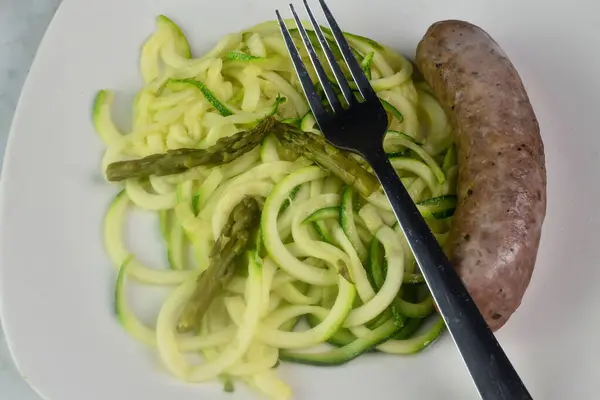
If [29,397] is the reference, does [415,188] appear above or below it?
above

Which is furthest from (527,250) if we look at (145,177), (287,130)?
(145,177)

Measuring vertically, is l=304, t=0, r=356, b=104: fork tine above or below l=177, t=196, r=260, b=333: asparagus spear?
above

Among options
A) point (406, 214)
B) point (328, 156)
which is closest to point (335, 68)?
point (328, 156)

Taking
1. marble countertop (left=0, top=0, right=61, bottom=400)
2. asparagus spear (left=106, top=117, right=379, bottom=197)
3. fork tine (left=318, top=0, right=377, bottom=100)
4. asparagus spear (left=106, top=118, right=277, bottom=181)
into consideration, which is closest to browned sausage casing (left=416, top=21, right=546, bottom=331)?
fork tine (left=318, top=0, right=377, bottom=100)

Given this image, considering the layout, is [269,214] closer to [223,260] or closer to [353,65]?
[223,260]

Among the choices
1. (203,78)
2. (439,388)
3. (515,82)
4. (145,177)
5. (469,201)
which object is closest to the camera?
(439,388)

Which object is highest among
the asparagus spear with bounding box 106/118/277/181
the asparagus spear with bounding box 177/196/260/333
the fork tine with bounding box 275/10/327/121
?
the fork tine with bounding box 275/10/327/121

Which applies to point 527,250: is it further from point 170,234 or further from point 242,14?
point 242,14

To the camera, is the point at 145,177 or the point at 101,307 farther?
the point at 145,177

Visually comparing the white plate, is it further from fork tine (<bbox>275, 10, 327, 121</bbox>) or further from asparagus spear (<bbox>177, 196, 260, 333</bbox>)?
fork tine (<bbox>275, 10, 327, 121</bbox>)
